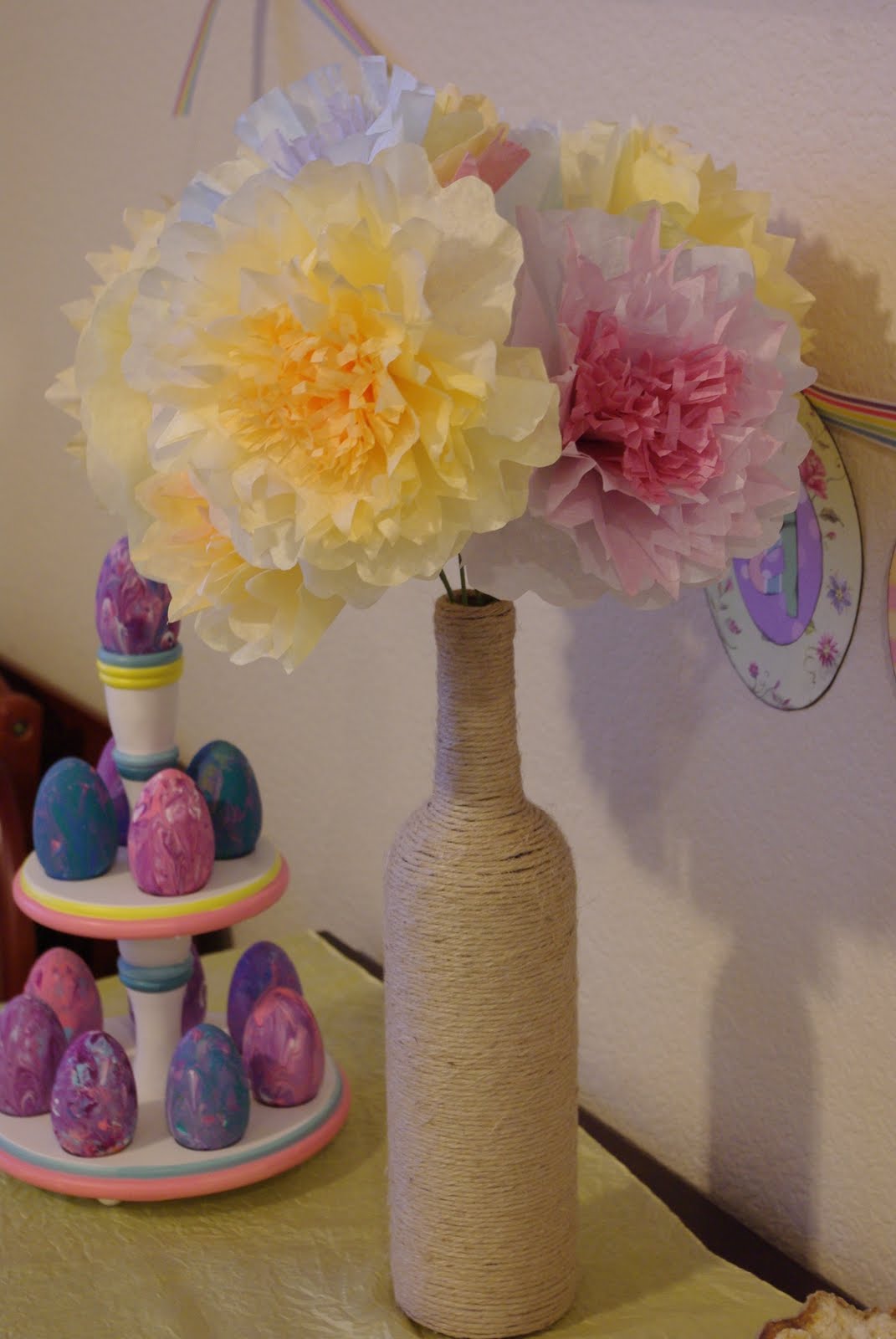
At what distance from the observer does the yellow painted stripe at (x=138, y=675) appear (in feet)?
3.22

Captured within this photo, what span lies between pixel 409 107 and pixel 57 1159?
2.21 feet

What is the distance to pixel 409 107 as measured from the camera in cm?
64

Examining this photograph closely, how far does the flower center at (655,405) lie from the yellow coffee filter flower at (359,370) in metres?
0.03

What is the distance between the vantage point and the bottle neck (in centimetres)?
77

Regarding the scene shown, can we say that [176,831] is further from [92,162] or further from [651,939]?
[92,162]

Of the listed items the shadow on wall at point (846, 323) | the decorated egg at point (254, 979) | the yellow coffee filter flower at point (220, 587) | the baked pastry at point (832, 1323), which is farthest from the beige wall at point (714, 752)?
the yellow coffee filter flower at point (220, 587)

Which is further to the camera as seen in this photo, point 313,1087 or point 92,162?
point 92,162

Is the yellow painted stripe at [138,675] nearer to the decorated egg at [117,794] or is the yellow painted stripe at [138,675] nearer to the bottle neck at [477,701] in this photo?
the decorated egg at [117,794]

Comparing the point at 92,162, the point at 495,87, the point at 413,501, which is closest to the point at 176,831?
the point at 413,501

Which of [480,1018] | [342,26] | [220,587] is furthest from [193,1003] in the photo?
[342,26]

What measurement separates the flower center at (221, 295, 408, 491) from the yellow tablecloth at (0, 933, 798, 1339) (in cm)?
50

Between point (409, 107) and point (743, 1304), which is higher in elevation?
point (409, 107)

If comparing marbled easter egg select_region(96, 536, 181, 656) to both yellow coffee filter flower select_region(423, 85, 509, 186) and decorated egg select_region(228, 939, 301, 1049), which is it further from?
yellow coffee filter flower select_region(423, 85, 509, 186)

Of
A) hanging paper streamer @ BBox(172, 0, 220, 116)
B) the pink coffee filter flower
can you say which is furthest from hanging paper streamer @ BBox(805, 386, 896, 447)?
hanging paper streamer @ BBox(172, 0, 220, 116)
